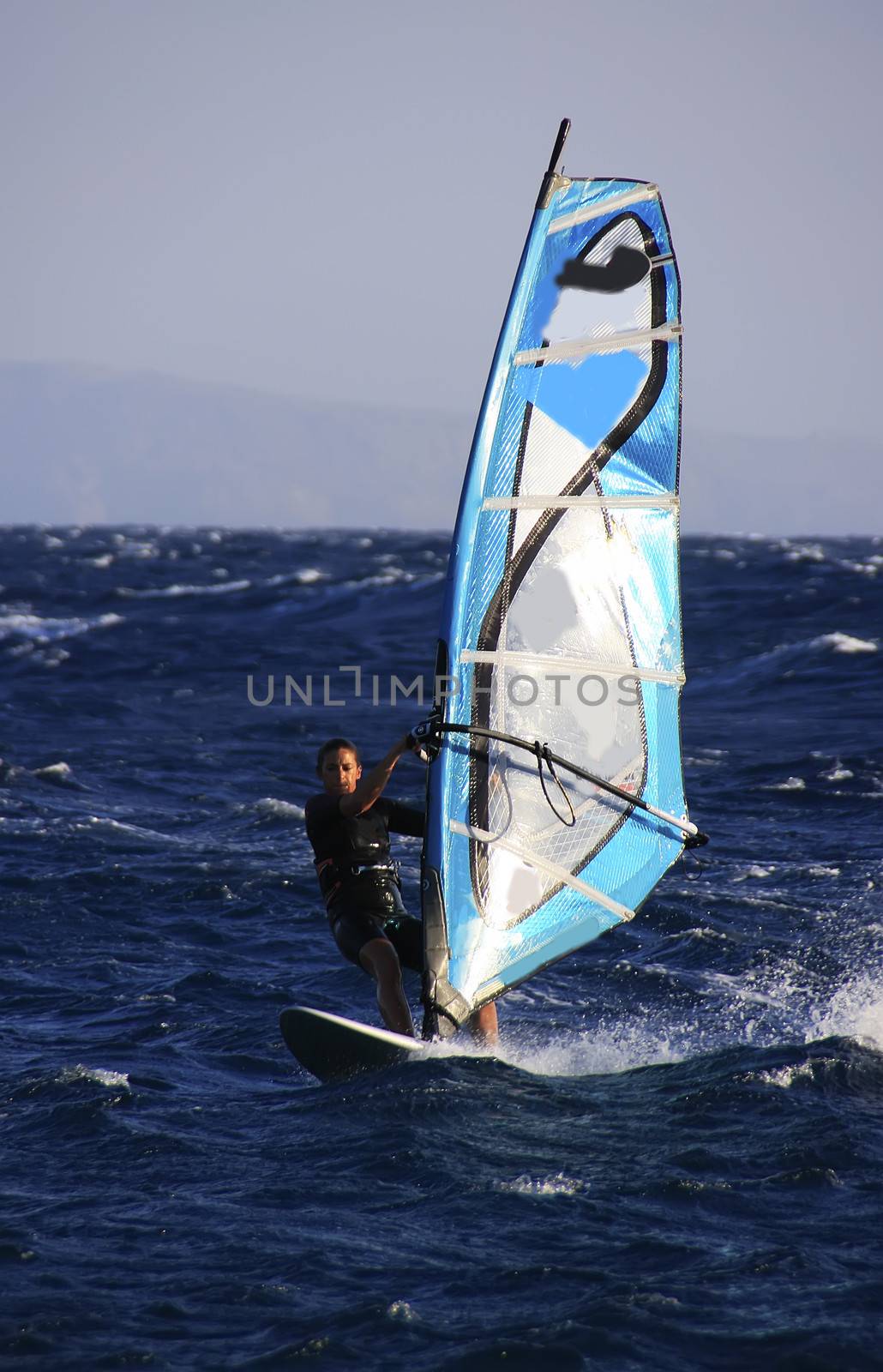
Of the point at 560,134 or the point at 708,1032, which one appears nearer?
the point at 560,134

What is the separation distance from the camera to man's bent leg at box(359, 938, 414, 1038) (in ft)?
21.7

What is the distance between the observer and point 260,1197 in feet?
18.2

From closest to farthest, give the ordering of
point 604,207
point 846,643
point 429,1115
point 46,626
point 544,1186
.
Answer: point 544,1186 → point 429,1115 → point 604,207 → point 846,643 → point 46,626

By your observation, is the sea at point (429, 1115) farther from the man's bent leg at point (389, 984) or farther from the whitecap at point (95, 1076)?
the man's bent leg at point (389, 984)

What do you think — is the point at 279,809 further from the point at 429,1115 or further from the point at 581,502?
the point at 429,1115

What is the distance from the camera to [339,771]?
268 inches

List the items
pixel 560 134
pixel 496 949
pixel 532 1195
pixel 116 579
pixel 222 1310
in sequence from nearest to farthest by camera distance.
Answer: pixel 222 1310 < pixel 532 1195 < pixel 560 134 < pixel 496 949 < pixel 116 579

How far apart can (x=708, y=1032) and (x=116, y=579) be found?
124 feet

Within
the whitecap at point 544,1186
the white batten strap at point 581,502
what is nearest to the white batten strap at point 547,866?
the white batten strap at point 581,502

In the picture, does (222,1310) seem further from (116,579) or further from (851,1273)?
(116,579)

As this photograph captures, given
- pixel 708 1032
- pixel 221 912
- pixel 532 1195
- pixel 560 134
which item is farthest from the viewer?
pixel 221 912

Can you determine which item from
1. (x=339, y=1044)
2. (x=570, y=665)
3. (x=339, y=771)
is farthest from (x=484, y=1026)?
(x=570, y=665)

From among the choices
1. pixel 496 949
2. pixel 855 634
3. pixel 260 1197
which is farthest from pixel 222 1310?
pixel 855 634

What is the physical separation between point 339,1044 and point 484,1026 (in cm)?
80
